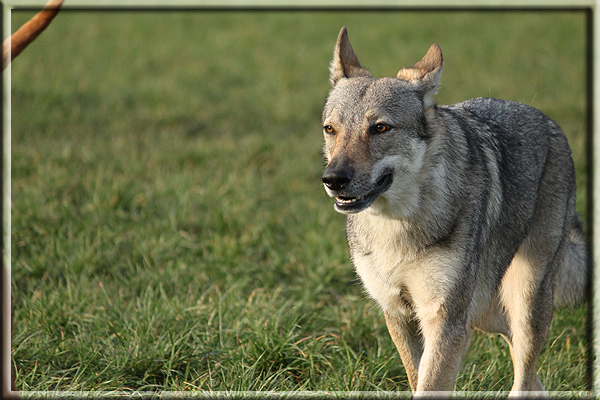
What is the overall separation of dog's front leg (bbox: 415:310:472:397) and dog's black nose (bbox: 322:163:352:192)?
33.7 inches

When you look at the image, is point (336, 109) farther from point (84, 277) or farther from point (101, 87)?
point (101, 87)

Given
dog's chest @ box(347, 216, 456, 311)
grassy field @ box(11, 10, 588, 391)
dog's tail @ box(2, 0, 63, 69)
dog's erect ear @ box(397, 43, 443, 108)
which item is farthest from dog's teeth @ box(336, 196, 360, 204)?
dog's tail @ box(2, 0, 63, 69)

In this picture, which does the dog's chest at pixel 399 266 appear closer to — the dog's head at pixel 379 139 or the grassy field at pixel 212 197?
the dog's head at pixel 379 139

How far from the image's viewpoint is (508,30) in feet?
37.7

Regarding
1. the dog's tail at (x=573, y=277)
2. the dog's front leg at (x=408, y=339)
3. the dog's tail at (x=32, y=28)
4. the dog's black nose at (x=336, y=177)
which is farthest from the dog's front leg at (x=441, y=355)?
the dog's tail at (x=32, y=28)

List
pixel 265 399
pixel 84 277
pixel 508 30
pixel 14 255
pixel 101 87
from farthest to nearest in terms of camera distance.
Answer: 1. pixel 508 30
2. pixel 101 87
3. pixel 14 255
4. pixel 84 277
5. pixel 265 399

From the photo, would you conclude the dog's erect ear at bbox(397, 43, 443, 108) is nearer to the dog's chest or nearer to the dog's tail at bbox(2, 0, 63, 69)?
the dog's chest

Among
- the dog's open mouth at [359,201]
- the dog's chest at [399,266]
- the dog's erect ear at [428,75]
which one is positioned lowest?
the dog's chest at [399,266]

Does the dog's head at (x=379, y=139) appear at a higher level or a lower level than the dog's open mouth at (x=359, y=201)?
higher

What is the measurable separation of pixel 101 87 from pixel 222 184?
387cm

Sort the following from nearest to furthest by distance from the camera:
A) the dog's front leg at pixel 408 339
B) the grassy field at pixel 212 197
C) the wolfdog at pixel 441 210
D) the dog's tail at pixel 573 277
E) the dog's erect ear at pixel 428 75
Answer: the wolfdog at pixel 441 210, the dog's erect ear at pixel 428 75, the dog's front leg at pixel 408 339, the grassy field at pixel 212 197, the dog's tail at pixel 573 277

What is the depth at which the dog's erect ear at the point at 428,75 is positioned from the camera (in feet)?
10.8

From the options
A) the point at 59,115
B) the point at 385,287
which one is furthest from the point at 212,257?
the point at 59,115

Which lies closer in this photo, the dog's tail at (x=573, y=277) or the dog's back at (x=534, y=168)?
the dog's back at (x=534, y=168)
